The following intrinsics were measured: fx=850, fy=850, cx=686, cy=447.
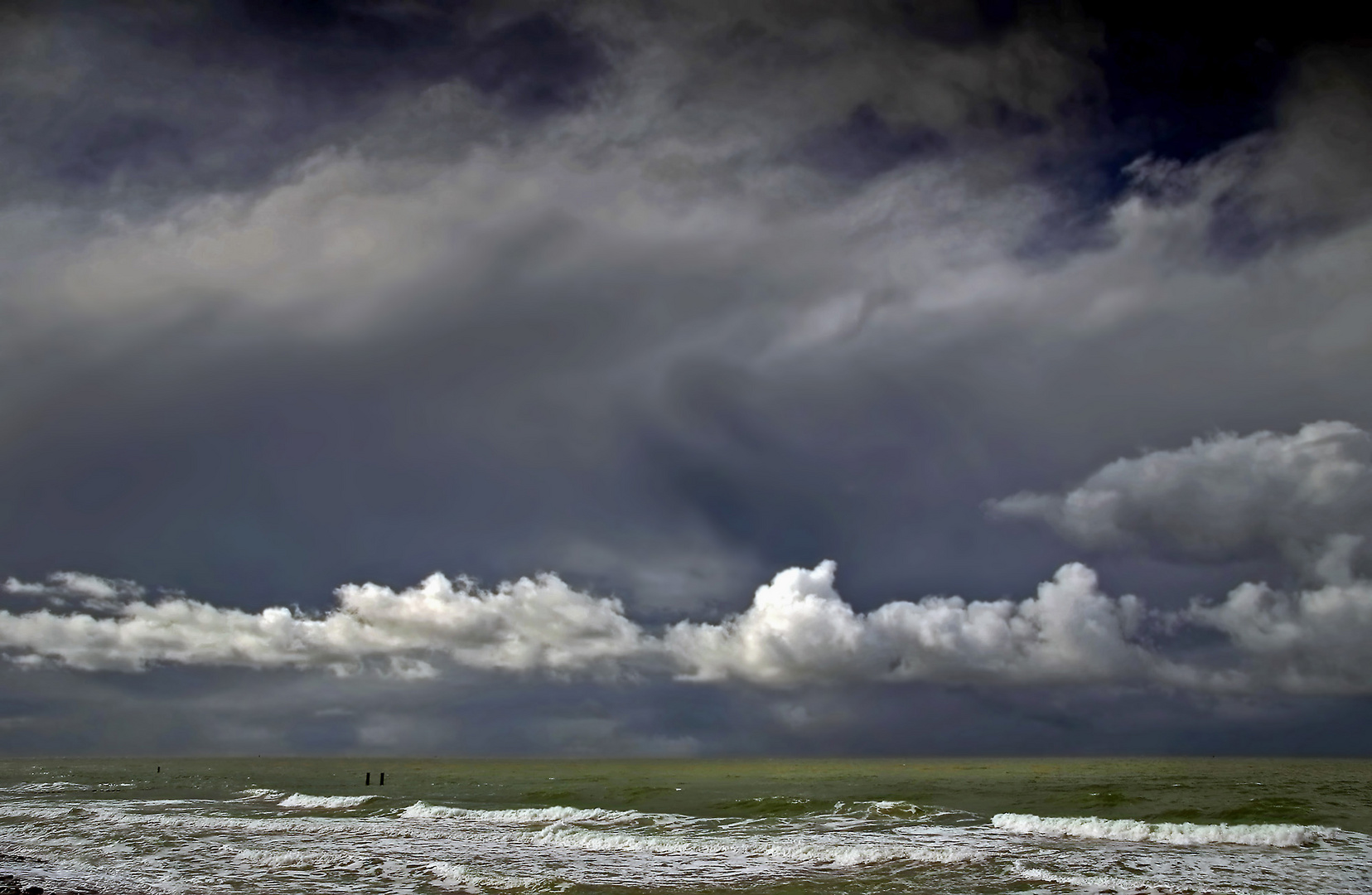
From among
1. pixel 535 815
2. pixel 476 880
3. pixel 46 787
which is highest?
pixel 476 880

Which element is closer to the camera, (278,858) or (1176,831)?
(278,858)

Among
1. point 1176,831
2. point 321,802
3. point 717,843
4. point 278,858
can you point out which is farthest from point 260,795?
point 1176,831

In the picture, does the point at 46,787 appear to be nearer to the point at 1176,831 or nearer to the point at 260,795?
the point at 260,795

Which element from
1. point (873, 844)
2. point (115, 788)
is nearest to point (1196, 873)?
point (873, 844)

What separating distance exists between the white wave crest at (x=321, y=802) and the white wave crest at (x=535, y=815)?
911 centimetres

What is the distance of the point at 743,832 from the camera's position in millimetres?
45500

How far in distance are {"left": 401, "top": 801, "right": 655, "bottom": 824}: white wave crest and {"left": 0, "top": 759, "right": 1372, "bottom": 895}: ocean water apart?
0.32 m

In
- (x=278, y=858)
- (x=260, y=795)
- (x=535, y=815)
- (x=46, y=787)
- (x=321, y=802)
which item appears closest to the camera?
(x=278, y=858)

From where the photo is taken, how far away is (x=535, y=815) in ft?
186

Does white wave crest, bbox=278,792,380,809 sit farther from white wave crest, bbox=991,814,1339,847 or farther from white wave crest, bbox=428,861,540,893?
white wave crest, bbox=991,814,1339,847

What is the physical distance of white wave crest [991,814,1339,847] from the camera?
40344 mm

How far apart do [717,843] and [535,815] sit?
19738 mm

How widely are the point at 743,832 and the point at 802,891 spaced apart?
694 inches

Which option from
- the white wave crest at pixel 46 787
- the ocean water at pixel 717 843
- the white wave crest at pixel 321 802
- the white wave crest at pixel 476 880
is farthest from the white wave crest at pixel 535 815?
the white wave crest at pixel 46 787
